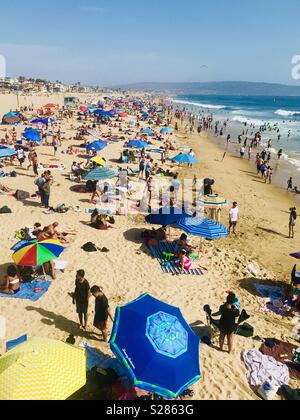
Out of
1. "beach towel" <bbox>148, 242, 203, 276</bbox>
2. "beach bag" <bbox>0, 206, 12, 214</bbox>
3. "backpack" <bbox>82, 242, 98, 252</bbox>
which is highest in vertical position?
"beach bag" <bbox>0, 206, 12, 214</bbox>

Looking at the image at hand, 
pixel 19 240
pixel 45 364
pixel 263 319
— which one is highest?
pixel 45 364

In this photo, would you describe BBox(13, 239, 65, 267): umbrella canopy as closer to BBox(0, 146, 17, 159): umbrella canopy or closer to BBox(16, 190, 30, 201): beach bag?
BBox(16, 190, 30, 201): beach bag

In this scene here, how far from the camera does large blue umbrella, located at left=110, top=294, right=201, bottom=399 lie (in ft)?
16.0

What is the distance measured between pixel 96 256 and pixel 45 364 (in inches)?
253

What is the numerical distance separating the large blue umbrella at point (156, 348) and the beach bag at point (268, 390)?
6.45 feet

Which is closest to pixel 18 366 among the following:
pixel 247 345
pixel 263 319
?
pixel 247 345

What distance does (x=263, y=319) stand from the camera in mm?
8828

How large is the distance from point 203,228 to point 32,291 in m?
5.30

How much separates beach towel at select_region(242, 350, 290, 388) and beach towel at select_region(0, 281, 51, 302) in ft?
17.1

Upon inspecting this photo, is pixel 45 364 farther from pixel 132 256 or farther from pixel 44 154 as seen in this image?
pixel 44 154

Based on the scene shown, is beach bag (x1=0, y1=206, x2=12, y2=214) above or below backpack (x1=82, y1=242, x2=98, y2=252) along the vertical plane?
above

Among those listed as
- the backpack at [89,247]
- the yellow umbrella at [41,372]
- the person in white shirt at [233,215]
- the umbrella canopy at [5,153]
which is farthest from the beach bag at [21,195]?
the yellow umbrella at [41,372]

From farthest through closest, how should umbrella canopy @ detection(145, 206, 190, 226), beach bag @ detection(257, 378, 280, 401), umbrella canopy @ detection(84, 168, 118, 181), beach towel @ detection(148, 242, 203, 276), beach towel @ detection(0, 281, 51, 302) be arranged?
1. umbrella canopy @ detection(84, 168, 118, 181)
2. umbrella canopy @ detection(145, 206, 190, 226)
3. beach towel @ detection(148, 242, 203, 276)
4. beach towel @ detection(0, 281, 51, 302)
5. beach bag @ detection(257, 378, 280, 401)

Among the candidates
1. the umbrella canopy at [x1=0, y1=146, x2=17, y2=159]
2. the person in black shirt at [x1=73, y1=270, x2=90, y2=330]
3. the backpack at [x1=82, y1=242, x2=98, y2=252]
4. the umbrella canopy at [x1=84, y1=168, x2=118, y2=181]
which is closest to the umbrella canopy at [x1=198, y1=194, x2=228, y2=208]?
the umbrella canopy at [x1=84, y1=168, x2=118, y2=181]
